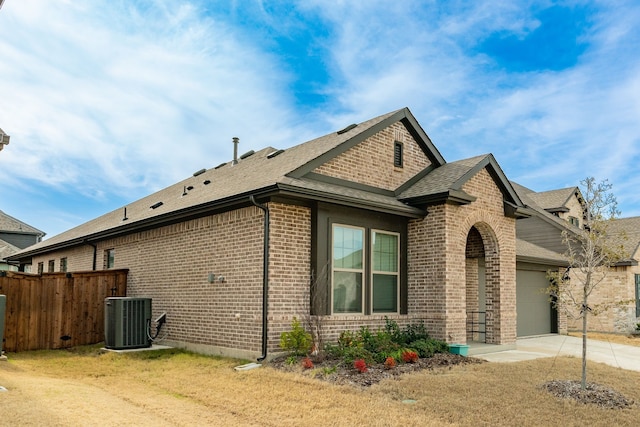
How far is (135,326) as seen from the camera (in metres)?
12.8

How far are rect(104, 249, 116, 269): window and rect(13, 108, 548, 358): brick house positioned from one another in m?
1.85

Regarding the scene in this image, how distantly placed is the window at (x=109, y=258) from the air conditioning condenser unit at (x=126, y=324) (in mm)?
4100

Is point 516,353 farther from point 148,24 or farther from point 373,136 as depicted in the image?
point 148,24

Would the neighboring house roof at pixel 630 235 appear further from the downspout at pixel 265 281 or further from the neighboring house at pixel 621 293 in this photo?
the downspout at pixel 265 281

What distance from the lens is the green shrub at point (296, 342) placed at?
10117 mm

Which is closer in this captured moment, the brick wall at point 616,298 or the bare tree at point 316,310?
the bare tree at point 316,310

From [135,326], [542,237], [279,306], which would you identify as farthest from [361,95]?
[542,237]

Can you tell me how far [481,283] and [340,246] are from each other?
19.2ft

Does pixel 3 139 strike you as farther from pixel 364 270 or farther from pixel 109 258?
pixel 109 258

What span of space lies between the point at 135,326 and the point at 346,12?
8.96m

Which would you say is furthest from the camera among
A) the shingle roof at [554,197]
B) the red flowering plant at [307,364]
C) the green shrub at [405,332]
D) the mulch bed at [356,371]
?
the shingle roof at [554,197]

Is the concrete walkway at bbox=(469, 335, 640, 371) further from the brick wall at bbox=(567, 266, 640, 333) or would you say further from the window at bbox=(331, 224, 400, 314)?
the brick wall at bbox=(567, 266, 640, 333)

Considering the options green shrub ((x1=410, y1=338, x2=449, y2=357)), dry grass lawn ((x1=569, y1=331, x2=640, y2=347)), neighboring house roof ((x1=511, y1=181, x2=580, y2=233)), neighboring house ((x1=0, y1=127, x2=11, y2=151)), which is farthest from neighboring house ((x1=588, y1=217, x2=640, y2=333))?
neighboring house ((x1=0, y1=127, x2=11, y2=151))

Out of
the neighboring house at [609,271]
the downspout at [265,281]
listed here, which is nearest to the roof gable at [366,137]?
the downspout at [265,281]
